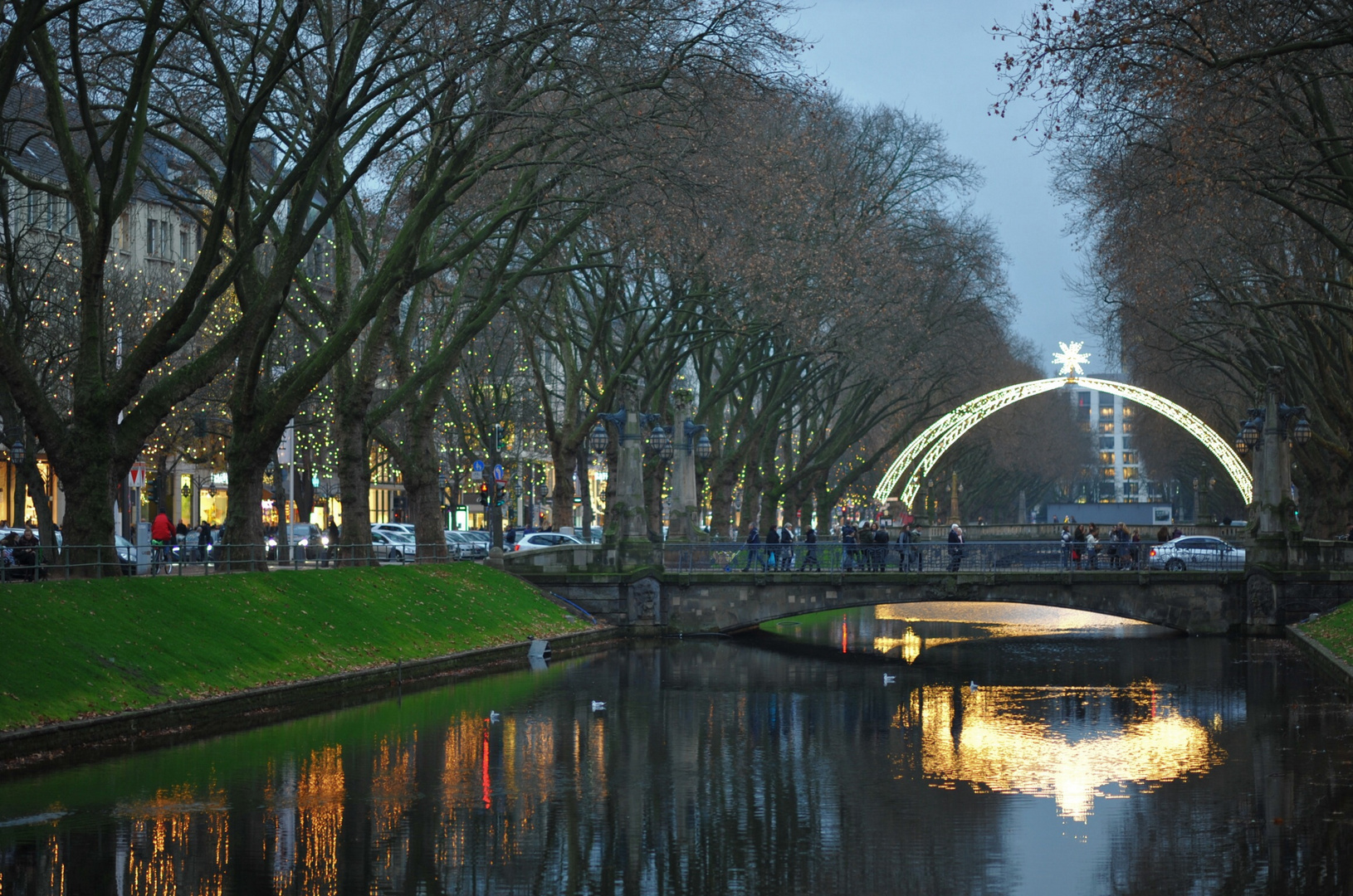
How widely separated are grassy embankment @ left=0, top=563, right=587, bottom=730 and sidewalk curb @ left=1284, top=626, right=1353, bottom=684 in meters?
17.0

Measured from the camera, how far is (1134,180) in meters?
32.1

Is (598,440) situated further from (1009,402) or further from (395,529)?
(1009,402)

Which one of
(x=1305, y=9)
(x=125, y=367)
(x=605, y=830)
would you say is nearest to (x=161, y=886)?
(x=605, y=830)

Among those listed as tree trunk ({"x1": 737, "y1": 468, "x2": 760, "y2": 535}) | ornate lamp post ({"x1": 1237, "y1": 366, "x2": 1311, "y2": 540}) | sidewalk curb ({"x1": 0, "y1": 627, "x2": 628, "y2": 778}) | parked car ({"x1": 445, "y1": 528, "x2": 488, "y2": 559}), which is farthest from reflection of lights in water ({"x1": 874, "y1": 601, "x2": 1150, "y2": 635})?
sidewalk curb ({"x1": 0, "y1": 627, "x2": 628, "y2": 778})

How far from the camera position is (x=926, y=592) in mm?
43750

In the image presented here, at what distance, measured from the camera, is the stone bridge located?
141 ft

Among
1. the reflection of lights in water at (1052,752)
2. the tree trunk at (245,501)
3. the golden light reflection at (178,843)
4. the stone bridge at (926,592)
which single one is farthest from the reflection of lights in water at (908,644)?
the golden light reflection at (178,843)

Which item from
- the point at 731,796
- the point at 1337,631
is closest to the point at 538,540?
the point at 1337,631

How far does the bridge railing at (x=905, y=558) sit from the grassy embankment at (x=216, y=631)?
664 cm

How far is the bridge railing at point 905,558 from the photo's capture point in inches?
1727

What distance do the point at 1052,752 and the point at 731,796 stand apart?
5508 mm

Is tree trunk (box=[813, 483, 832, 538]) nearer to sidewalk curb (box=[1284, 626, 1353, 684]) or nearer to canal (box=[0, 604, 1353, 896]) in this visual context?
sidewalk curb (box=[1284, 626, 1353, 684])

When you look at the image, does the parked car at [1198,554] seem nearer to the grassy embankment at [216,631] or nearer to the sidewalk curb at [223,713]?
the grassy embankment at [216,631]

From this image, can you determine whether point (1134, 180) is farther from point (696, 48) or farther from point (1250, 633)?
point (1250, 633)
